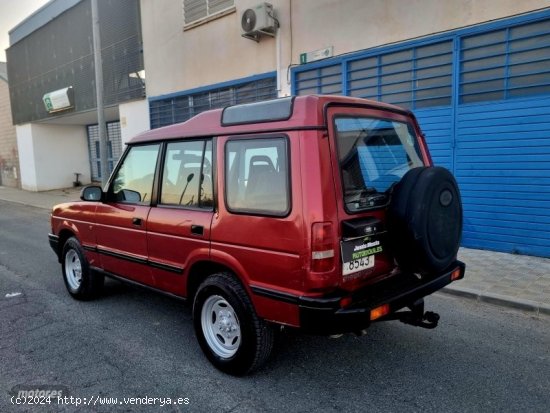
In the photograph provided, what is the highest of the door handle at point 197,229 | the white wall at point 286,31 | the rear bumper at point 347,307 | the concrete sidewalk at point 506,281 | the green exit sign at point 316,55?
the white wall at point 286,31

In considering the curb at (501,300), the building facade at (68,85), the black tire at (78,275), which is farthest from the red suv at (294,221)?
the building facade at (68,85)

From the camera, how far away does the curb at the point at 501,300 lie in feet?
14.7

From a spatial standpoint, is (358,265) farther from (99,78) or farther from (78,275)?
(99,78)

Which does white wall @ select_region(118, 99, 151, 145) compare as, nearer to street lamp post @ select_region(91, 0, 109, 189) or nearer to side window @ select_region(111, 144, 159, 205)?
street lamp post @ select_region(91, 0, 109, 189)

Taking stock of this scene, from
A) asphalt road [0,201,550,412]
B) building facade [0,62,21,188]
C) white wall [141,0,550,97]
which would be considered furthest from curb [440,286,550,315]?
building facade [0,62,21,188]

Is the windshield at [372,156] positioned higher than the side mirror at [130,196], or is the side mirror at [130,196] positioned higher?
the windshield at [372,156]

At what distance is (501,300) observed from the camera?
4.73m

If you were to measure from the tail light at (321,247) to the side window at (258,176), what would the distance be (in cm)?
25

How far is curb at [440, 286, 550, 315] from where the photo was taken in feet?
14.7

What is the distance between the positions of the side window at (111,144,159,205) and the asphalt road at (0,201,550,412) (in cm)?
126

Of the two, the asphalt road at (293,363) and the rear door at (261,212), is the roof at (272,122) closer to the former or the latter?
the rear door at (261,212)

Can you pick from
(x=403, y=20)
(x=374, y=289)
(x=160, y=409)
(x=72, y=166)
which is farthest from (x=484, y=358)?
(x=72, y=166)

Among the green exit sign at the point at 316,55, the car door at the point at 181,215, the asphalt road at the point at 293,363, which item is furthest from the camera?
the green exit sign at the point at 316,55

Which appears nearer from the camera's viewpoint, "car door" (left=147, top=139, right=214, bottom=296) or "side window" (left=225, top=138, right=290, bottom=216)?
"side window" (left=225, top=138, right=290, bottom=216)
